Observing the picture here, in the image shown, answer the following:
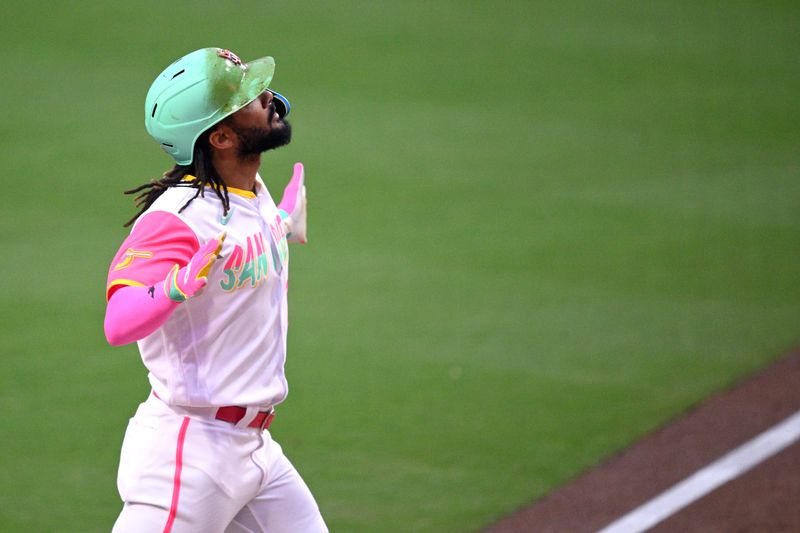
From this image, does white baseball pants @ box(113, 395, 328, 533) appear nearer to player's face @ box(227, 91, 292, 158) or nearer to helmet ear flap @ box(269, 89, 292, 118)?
player's face @ box(227, 91, 292, 158)

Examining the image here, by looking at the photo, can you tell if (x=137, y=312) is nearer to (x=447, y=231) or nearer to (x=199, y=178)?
(x=199, y=178)

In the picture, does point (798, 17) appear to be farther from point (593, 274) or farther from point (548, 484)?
point (548, 484)

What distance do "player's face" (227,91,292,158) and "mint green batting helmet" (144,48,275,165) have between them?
58mm

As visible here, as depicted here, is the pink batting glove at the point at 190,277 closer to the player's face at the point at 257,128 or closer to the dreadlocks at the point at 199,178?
the dreadlocks at the point at 199,178

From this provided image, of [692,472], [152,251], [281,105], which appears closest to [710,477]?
[692,472]

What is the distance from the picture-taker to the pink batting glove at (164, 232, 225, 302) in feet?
10.6

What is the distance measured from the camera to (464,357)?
22.7ft

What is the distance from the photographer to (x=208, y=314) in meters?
3.58

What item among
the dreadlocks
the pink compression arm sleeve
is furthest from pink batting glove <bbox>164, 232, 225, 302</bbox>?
the dreadlocks

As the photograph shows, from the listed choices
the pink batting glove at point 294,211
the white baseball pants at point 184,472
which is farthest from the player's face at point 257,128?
the white baseball pants at point 184,472

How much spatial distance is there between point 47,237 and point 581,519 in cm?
462

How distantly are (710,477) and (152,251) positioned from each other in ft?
10.8

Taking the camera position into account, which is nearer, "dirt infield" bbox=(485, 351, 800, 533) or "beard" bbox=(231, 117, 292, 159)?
"beard" bbox=(231, 117, 292, 159)

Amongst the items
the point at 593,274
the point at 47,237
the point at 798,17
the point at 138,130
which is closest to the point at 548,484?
the point at 593,274
